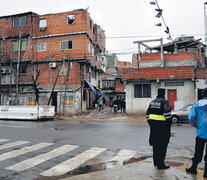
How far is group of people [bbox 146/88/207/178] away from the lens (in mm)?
4539

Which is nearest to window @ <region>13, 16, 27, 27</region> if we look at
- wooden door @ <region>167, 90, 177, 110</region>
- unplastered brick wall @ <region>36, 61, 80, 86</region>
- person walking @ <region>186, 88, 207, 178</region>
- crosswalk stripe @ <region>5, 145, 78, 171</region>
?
unplastered brick wall @ <region>36, 61, 80, 86</region>

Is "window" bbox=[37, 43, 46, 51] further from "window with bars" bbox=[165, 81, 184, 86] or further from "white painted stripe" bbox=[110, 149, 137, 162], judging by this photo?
"white painted stripe" bbox=[110, 149, 137, 162]

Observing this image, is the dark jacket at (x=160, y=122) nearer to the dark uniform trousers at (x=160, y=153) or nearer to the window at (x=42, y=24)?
the dark uniform trousers at (x=160, y=153)

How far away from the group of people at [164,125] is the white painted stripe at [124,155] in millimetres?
1282

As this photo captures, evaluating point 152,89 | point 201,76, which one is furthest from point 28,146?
point 201,76

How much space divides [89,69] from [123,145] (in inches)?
854

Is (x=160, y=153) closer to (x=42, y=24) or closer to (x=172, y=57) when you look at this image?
(x=172, y=57)

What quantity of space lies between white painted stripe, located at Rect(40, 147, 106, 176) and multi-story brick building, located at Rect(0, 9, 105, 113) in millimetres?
18955

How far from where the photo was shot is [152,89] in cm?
2205

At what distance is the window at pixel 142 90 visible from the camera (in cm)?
2231

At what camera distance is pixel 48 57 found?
91.5 ft

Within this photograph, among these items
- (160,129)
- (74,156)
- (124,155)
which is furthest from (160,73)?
(160,129)

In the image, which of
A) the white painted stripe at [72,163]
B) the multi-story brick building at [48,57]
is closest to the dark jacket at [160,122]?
the white painted stripe at [72,163]

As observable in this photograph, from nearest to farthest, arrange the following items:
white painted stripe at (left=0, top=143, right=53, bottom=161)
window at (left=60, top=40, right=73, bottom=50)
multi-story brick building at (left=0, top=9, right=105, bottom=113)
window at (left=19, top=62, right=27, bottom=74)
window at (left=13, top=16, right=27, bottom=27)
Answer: white painted stripe at (left=0, top=143, right=53, bottom=161)
multi-story brick building at (left=0, top=9, right=105, bottom=113)
window at (left=60, top=40, right=73, bottom=50)
window at (left=19, top=62, right=27, bottom=74)
window at (left=13, top=16, right=27, bottom=27)
